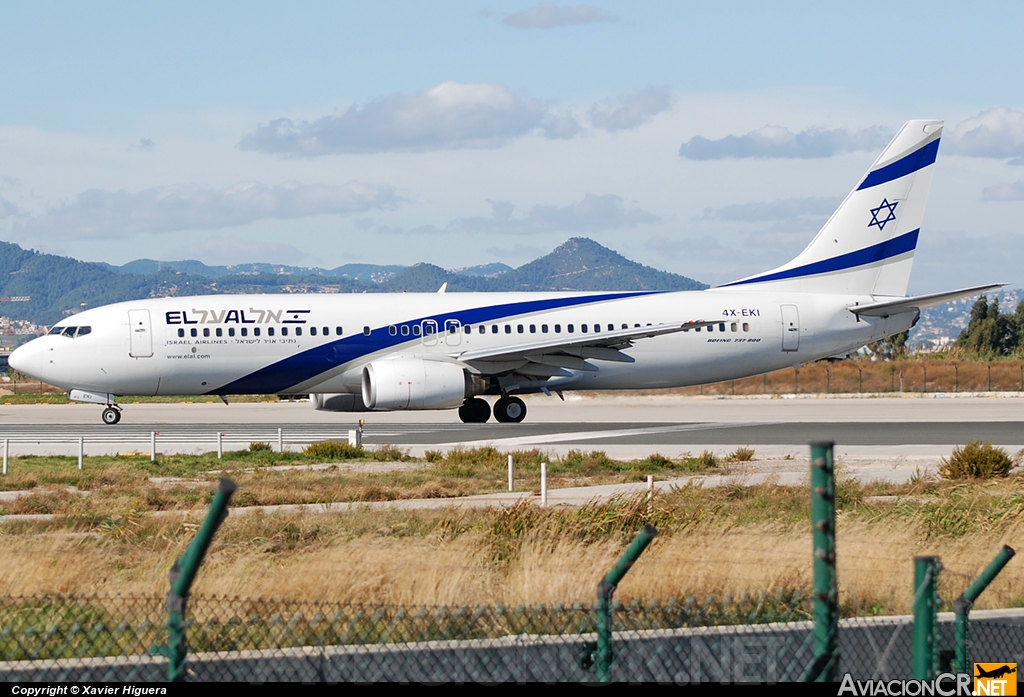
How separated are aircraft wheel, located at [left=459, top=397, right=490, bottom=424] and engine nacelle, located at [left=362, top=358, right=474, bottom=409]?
2.57m

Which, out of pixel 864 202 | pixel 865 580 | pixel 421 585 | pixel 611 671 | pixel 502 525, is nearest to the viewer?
pixel 611 671

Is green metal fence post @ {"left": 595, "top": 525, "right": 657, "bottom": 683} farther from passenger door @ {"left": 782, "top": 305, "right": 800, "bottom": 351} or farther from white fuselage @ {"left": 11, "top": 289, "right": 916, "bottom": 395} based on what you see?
passenger door @ {"left": 782, "top": 305, "right": 800, "bottom": 351}

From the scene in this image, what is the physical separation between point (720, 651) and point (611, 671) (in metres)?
0.82

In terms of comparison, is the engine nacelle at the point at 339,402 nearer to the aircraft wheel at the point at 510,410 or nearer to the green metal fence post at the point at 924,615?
the aircraft wheel at the point at 510,410

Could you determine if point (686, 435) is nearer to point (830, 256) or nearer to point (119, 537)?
point (830, 256)

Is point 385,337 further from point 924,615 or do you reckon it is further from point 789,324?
point 924,615

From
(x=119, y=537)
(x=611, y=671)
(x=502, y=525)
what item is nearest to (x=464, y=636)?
(x=611, y=671)

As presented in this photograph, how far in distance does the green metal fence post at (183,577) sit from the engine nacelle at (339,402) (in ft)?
104

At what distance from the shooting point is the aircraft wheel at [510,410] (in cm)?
3747

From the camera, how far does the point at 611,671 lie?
7.84m

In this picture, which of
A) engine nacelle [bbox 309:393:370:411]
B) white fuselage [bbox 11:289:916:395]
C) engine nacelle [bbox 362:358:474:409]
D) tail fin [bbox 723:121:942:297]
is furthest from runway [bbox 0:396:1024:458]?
tail fin [bbox 723:121:942:297]

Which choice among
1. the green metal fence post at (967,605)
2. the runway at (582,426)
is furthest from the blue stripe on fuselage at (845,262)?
the green metal fence post at (967,605)

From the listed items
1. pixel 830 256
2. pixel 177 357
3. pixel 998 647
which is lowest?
pixel 998 647

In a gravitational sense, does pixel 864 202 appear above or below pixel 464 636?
above
